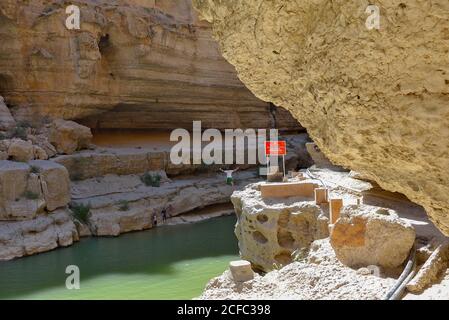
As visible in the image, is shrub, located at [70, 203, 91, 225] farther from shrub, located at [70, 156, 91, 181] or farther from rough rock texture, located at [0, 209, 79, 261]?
shrub, located at [70, 156, 91, 181]

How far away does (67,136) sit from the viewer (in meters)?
19.7

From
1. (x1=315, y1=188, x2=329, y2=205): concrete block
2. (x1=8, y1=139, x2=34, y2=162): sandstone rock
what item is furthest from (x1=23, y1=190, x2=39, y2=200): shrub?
(x1=315, y1=188, x2=329, y2=205): concrete block

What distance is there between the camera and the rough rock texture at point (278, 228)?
1001cm

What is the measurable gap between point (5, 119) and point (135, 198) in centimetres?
591

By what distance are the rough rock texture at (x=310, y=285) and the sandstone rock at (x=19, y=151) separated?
40.4 feet

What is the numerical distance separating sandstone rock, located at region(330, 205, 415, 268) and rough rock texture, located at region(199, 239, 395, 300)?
0.28m

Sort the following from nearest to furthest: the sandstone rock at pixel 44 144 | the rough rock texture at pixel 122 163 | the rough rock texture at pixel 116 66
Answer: the sandstone rock at pixel 44 144, the rough rock texture at pixel 122 163, the rough rock texture at pixel 116 66

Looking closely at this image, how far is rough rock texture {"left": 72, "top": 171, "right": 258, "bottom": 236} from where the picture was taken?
1803cm

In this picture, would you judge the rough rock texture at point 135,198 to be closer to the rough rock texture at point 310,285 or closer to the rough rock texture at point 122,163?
the rough rock texture at point 122,163

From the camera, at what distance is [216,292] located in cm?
655

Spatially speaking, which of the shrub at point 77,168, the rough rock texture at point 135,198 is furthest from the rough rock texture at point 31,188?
the shrub at point 77,168

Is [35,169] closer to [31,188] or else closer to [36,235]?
[31,188]

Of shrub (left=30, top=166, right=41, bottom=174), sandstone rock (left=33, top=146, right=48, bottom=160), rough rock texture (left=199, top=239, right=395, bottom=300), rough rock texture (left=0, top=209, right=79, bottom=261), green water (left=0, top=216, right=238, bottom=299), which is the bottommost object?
green water (left=0, top=216, right=238, bottom=299)
